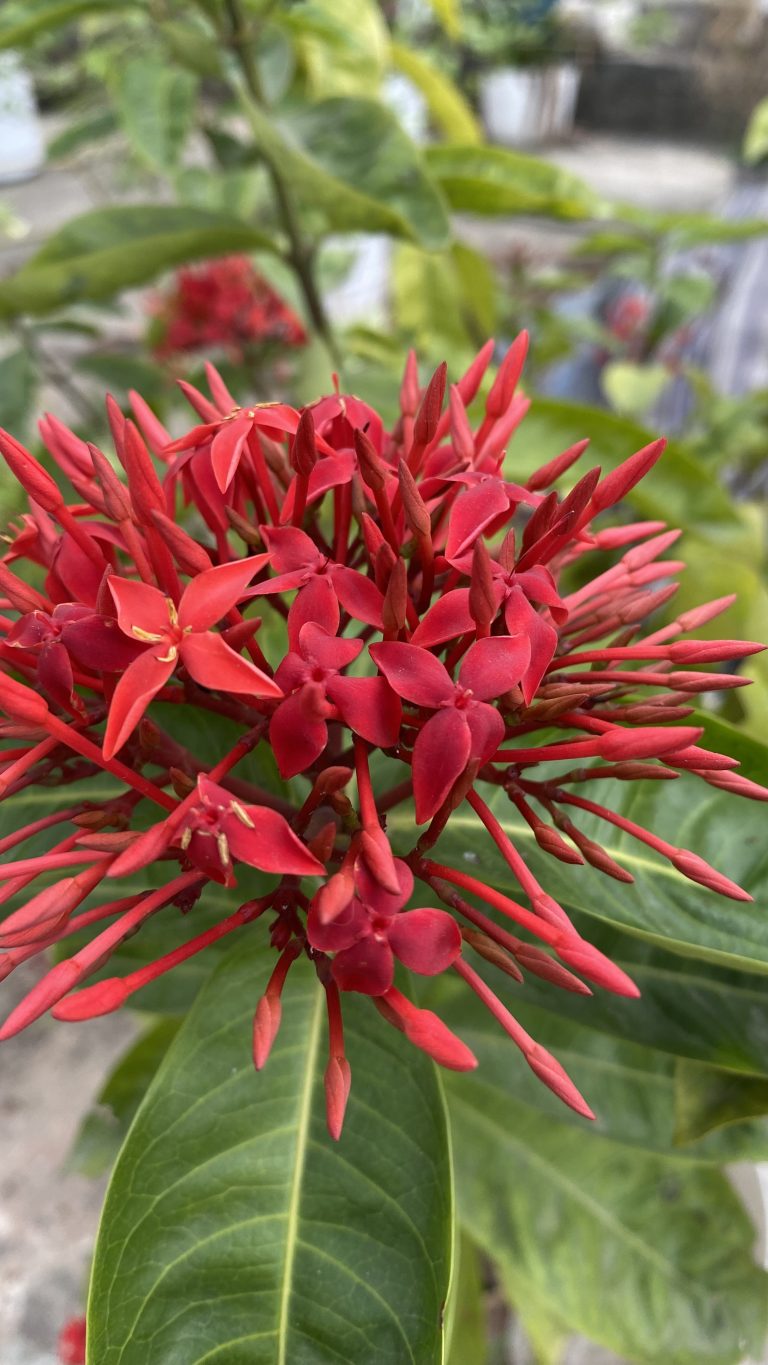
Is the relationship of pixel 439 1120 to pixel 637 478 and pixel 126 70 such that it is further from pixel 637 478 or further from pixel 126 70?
pixel 126 70

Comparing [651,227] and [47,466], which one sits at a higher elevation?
[651,227]

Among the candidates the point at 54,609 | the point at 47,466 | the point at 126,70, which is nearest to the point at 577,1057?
the point at 54,609

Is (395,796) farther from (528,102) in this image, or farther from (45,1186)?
(528,102)

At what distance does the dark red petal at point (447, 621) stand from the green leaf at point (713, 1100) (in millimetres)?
331

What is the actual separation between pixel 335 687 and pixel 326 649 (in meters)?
0.02

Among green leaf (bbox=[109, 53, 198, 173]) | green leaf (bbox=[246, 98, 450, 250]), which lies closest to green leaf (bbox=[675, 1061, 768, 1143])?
green leaf (bbox=[246, 98, 450, 250])

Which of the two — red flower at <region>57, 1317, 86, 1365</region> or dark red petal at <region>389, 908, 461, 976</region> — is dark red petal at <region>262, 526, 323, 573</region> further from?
red flower at <region>57, 1317, 86, 1365</region>

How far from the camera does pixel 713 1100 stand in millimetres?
569

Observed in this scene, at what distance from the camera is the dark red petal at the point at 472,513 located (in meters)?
0.42

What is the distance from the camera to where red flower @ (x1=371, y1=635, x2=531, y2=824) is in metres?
0.37

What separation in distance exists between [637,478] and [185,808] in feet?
0.84

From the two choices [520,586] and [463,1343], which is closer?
[520,586]

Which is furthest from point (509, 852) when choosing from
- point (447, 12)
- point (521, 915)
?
point (447, 12)

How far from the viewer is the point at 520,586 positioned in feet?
1.37
